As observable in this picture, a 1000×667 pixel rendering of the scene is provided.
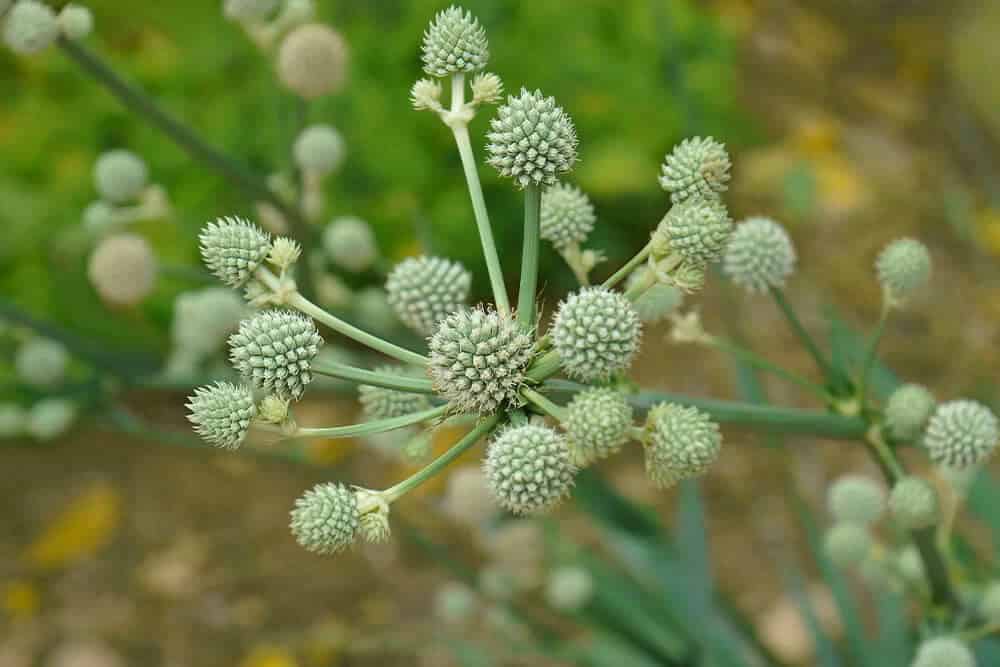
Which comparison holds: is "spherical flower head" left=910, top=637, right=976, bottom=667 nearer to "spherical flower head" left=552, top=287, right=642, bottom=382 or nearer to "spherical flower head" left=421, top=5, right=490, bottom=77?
"spherical flower head" left=552, top=287, right=642, bottom=382

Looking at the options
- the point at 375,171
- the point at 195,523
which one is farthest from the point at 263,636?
the point at 375,171

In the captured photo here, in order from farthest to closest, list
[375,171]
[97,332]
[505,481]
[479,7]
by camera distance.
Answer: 1. [375,171]
2. [97,332]
3. [479,7]
4. [505,481]

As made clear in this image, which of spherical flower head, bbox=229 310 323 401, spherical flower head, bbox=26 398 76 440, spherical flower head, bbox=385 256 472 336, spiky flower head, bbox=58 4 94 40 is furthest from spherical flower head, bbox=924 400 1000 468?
spherical flower head, bbox=26 398 76 440

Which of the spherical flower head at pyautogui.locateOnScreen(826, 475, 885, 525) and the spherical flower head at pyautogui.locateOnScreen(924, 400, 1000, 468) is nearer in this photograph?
the spherical flower head at pyautogui.locateOnScreen(924, 400, 1000, 468)

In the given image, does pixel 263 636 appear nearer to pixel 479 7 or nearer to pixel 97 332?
pixel 97 332

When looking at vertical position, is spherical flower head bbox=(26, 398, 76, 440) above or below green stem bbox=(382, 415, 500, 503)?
below

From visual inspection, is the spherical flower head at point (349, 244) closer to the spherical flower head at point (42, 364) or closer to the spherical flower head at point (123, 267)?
the spherical flower head at point (123, 267)
